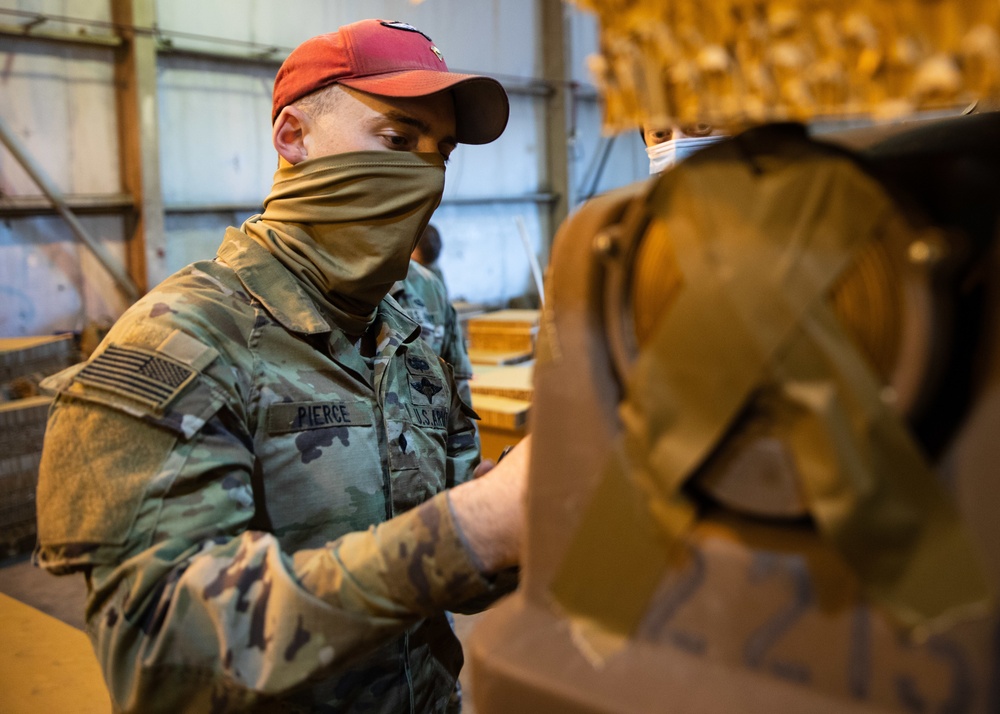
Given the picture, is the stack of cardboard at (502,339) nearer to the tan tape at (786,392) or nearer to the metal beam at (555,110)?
the metal beam at (555,110)

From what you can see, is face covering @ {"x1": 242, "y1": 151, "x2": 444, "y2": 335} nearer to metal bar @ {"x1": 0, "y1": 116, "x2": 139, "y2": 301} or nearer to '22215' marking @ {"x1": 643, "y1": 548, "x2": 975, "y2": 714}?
'22215' marking @ {"x1": 643, "y1": 548, "x2": 975, "y2": 714}

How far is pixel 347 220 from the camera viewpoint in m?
1.52

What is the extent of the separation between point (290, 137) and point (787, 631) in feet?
4.32

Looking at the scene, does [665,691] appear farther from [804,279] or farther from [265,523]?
[265,523]

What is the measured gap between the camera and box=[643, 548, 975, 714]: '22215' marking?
599mm

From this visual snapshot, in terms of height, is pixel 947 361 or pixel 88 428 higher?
pixel 947 361

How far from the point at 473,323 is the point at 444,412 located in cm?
392

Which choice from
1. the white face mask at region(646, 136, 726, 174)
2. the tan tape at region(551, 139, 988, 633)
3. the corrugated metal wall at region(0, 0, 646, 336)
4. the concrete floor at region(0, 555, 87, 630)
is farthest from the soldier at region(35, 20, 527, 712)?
the corrugated metal wall at region(0, 0, 646, 336)

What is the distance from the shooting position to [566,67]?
9406 millimetres

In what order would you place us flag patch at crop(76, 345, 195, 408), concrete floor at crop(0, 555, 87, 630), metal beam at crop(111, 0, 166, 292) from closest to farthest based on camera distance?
us flag patch at crop(76, 345, 195, 408), concrete floor at crop(0, 555, 87, 630), metal beam at crop(111, 0, 166, 292)

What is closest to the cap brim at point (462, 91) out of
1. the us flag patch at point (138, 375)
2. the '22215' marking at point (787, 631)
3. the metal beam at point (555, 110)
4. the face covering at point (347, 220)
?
the face covering at point (347, 220)

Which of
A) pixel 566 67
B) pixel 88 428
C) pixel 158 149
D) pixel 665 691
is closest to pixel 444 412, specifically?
pixel 88 428

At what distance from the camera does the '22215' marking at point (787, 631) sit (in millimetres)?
599

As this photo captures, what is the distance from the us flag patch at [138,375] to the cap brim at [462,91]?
2.13 feet
